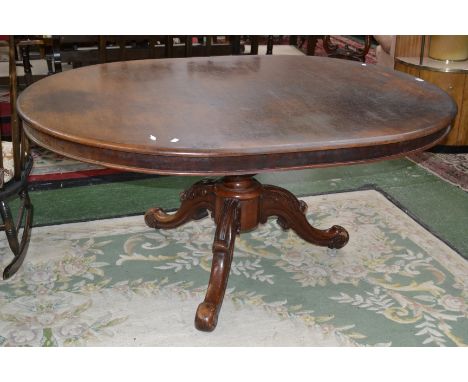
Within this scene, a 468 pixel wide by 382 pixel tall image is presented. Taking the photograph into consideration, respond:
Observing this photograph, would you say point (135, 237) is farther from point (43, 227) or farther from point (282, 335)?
point (282, 335)

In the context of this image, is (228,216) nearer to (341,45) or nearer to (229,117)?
(229,117)

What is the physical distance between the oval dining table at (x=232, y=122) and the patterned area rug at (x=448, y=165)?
3.46 ft

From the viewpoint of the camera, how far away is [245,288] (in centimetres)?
206

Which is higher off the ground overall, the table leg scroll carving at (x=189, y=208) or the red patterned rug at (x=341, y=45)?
the red patterned rug at (x=341, y=45)

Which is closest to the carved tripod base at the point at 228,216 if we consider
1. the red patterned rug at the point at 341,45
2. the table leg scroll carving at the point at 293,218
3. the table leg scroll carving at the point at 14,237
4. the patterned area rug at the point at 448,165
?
the table leg scroll carving at the point at 293,218

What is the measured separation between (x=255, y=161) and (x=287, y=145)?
8 centimetres

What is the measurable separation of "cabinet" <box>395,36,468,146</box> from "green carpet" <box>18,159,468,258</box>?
44 centimetres

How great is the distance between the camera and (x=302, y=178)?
9.85ft

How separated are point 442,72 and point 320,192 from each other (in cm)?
112

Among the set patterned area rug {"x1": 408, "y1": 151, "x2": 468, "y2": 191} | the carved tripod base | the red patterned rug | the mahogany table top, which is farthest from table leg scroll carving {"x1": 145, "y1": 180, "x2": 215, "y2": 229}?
the red patterned rug

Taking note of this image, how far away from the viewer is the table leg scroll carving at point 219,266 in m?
1.80

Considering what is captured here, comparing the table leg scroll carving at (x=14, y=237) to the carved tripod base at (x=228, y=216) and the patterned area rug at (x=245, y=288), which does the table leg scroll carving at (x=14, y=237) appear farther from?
the carved tripod base at (x=228, y=216)

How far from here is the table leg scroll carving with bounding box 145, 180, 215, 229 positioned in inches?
87.3

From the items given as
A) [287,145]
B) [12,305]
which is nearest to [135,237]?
[12,305]
